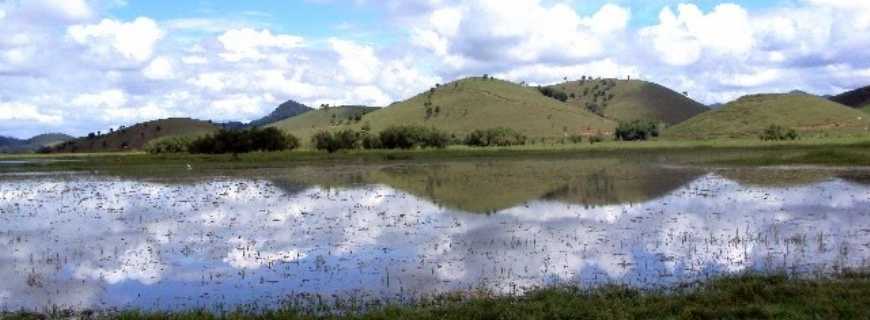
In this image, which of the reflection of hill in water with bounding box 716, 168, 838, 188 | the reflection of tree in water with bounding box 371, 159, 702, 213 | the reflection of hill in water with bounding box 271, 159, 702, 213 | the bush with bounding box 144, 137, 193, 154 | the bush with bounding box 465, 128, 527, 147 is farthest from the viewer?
the bush with bounding box 465, 128, 527, 147

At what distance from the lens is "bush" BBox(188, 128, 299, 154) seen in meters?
143

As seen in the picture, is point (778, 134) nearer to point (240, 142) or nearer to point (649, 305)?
point (240, 142)

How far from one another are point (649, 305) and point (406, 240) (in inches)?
549

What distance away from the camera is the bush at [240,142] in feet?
470

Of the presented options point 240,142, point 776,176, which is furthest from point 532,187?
point 240,142

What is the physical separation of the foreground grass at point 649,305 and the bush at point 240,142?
13021cm

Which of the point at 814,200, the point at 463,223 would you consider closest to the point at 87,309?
the point at 463,223

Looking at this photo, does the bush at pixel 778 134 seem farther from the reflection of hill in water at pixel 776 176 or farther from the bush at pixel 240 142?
the bush at pixel 240 142

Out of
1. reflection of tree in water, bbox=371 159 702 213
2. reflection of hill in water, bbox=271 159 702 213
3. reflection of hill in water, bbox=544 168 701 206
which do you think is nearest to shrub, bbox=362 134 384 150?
reflection of hill in water, bbox=271 159 702 213

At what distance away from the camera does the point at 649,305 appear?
15.2 metres

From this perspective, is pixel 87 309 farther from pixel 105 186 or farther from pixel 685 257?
pixel 105 186

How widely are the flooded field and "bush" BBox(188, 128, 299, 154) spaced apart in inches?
3568

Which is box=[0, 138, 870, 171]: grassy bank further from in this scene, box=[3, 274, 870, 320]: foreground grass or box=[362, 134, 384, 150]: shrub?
box=[3, 274, 870, 320]: foreground grass

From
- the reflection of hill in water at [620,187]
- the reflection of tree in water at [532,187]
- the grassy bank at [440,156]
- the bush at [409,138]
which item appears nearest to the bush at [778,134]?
the grassy bank at [440,156]
